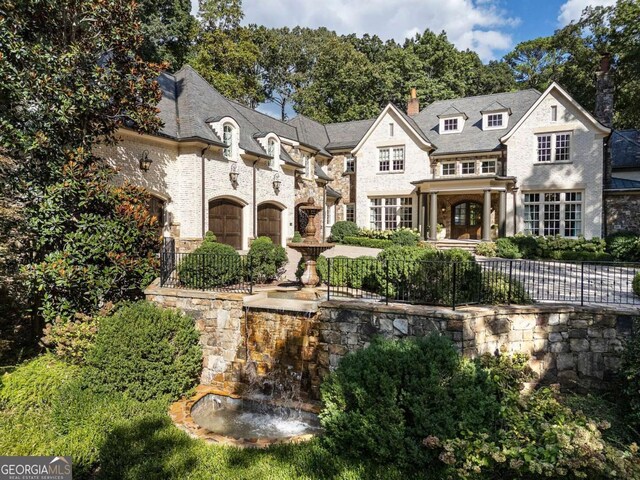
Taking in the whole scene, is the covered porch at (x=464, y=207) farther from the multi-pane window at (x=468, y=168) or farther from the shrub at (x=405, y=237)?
the multi-pane window at (x=468, y=168)

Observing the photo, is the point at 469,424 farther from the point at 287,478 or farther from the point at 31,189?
the point at 31,189

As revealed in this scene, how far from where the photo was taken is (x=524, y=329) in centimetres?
757

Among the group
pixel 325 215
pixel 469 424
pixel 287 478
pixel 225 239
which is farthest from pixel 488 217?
pixel 287 478

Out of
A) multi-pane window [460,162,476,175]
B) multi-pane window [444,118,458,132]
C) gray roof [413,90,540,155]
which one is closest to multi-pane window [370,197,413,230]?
multi-pane window [460,162,476,175]

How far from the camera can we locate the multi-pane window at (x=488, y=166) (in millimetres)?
22531

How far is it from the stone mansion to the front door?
65 mm

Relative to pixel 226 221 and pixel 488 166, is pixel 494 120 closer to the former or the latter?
pixel 488 166

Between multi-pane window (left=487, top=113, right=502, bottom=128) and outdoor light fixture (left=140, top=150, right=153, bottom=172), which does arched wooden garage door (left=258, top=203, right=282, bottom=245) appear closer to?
outdoor light fixture (left=140, top=150, right=153, bottom=172)

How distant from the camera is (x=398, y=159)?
24.6 m

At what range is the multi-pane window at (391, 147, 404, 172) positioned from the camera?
24.5 m

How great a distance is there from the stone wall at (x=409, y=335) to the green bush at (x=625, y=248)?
38.7 feet

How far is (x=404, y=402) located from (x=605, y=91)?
78.9 feet

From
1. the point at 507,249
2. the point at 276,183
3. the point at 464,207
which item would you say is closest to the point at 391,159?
the point at 464,207

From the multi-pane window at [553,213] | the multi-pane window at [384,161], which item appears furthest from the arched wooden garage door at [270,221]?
the multi-pane window at [553,213]
